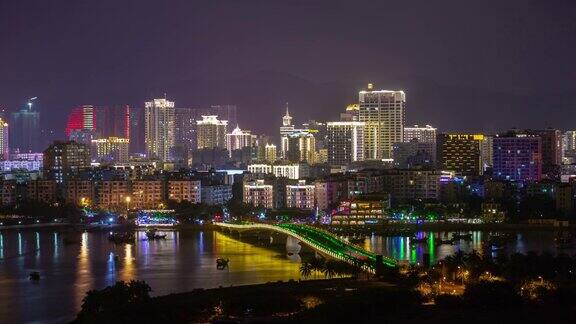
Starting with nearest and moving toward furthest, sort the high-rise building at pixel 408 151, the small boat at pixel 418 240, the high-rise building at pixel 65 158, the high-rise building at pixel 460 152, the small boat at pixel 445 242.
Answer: the small boat at pixel 445 242, the small boat at pixel 418 240, the high-rise building at pixel 65 158, the high-rise building at pixel 460 152, the high-rise building at pixel 408 151

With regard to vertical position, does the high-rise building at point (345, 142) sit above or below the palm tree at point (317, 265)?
above

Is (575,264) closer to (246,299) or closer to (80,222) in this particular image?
(246,299)

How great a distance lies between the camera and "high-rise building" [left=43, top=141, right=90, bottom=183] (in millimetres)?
33875

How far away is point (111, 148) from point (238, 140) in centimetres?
597

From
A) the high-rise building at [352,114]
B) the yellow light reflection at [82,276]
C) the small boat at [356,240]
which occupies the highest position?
the high-rise building at [352,114]

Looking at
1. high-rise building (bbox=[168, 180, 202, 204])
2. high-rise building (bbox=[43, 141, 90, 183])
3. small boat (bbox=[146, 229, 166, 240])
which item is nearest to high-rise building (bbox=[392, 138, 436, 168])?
high-rise building (bbox=[168, 180, 202, 204])

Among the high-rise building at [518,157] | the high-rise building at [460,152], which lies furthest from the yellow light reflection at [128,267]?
the high-rise building at [460,152]

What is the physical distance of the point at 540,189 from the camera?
29859 millimetres

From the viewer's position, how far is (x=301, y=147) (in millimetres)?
42688

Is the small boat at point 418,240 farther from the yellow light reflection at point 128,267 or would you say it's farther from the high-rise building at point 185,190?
the high-rise building at point 185,190

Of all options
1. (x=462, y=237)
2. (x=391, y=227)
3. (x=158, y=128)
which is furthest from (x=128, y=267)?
(x=158, y=128)

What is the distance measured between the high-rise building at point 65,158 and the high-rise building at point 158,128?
44.5 ft

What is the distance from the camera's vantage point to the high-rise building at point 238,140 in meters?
49.8

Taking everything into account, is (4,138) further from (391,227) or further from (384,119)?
(391,227)
